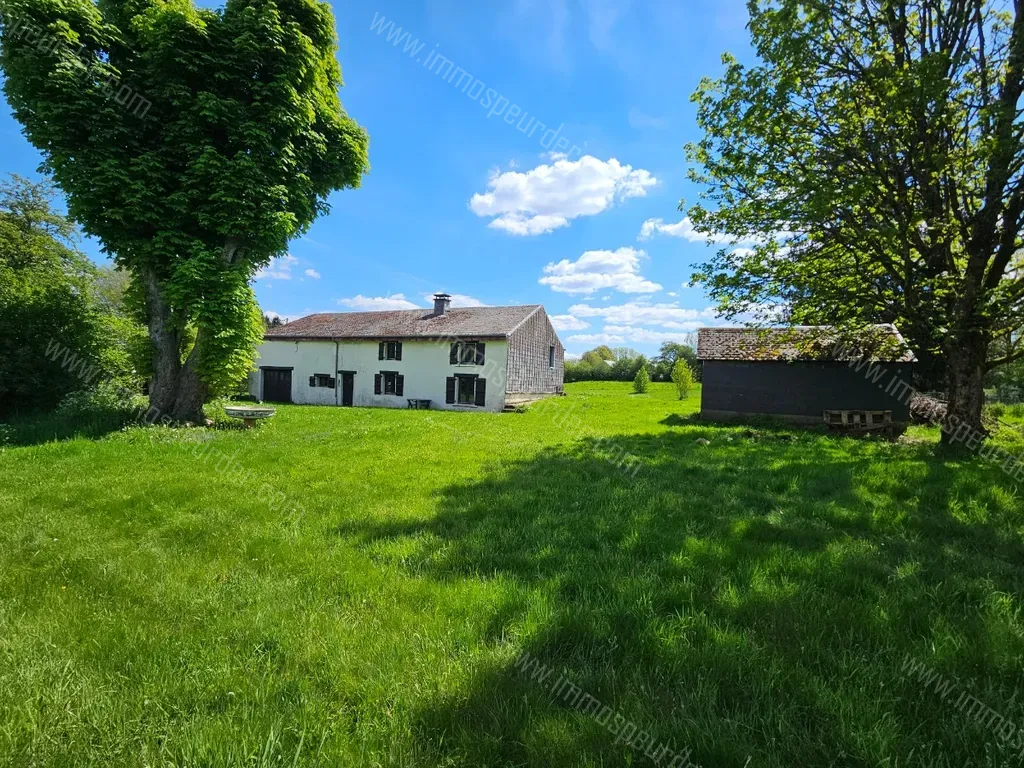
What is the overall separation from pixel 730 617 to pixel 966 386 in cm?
1278

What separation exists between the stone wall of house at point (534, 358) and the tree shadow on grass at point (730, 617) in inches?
816

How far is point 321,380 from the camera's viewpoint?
102 feet

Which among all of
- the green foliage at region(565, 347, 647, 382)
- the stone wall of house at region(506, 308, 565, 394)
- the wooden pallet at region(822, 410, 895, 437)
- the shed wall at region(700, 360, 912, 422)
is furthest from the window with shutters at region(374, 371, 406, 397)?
the green foliage at region(565, 347, 647, 382)

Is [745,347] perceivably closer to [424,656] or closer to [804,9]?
[804,9]

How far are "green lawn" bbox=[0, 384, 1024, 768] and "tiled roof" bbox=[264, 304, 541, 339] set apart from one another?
2118 cm

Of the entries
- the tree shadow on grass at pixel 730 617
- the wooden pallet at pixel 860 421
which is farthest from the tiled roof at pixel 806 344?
the tree shadow on grass at pixel 730 617

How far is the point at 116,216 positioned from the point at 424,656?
14.7 meters

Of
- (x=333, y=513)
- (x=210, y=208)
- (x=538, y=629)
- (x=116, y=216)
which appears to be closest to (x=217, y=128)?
(x=210, y=208)

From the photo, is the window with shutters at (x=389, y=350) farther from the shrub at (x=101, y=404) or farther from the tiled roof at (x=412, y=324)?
the shrub at (x=101, y=404)

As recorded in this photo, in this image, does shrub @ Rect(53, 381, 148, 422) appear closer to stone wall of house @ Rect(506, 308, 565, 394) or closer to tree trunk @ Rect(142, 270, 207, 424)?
tree trunk @ Rect(142, 270, 207, 424)

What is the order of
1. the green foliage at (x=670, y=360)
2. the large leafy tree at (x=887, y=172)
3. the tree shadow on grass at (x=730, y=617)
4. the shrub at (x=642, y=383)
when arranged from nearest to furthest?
the tree shadow on grass at (x=730, y=617) < the large leafy tree at (x=887, y=172) < the shrub at (x=642, y=383) < the green foliage at (x=670, y=360)

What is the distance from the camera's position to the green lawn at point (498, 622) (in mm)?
2064

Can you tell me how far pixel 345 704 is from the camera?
2.32 metres

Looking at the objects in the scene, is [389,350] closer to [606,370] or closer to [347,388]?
[347,388]
